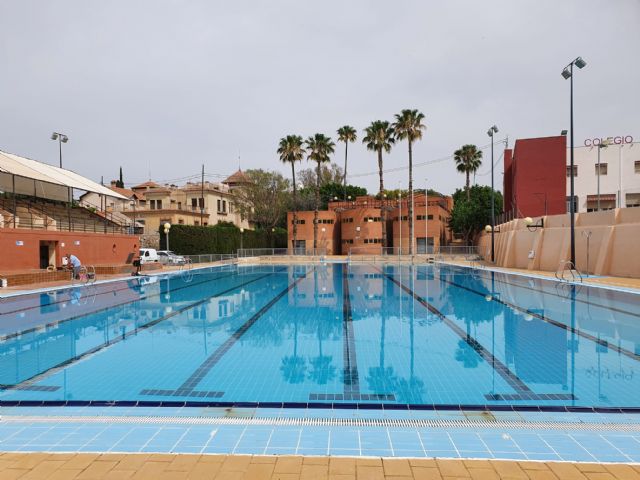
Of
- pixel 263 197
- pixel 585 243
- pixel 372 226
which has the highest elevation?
pixel 263 197

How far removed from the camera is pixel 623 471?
325cm

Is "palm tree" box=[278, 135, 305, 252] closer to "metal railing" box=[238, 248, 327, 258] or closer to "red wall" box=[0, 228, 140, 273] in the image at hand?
"metal railing" box=[238, 248, 327, 258]

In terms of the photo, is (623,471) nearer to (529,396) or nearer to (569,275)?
(529,396)

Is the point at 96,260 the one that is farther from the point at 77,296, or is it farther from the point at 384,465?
the point at 384,465

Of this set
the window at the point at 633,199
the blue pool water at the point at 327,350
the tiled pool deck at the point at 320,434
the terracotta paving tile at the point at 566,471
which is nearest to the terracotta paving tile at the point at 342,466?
the tiled pool deck at the point at 320,434

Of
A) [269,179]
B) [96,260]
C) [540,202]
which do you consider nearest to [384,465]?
[96,260]

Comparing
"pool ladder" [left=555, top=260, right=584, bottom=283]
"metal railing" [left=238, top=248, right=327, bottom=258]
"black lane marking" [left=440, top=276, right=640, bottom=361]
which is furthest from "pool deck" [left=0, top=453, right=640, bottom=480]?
"metal railing" [left=238, top=248, right=327, bottom=258]

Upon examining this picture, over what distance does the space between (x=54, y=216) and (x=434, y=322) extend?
83.5 feet

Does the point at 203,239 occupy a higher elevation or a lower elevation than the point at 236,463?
higher

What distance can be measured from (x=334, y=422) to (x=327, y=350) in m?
3.69

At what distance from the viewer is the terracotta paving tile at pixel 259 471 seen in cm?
319

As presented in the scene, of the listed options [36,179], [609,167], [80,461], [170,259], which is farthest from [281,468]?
[609,167]

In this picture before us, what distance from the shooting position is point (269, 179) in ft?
187

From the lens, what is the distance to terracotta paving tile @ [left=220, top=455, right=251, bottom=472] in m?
3.32
